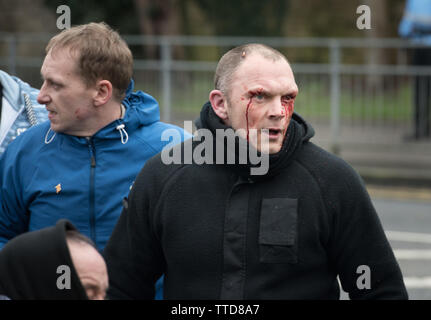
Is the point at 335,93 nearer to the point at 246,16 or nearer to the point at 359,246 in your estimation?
the point at 246,16

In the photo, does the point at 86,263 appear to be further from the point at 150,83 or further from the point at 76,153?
the point at 150,83

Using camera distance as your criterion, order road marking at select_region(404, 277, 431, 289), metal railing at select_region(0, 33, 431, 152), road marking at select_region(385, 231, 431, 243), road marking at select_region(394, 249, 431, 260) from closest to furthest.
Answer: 1. road marking at select_region(404, 277, 431, 289)
2. road marking at select_region(394, 249, 431, 260)
3. road marking at select_region(385, 231, 431, 243)
4. metal railing at select_region(0, 33, 431, 152)

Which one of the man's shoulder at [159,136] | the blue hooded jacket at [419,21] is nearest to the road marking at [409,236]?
the blue hooded jacket at [419,21]

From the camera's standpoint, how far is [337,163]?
10.5 ft

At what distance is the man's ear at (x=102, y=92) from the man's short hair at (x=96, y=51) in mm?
21

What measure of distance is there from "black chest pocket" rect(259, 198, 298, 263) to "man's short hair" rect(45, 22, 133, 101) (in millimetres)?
997

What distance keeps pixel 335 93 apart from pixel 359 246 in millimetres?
9155

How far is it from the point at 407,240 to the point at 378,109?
12.6 feet

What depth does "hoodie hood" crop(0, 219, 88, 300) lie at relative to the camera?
8.03 ft

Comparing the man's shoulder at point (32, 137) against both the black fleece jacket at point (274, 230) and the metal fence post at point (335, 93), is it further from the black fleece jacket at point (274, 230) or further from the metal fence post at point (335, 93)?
the metal fence post at point (335, 93)

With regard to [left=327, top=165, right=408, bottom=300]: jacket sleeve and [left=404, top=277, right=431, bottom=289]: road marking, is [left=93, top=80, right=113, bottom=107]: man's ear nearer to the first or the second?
[left=327, top=165, right=408, bottom=300]: jacket sleeve

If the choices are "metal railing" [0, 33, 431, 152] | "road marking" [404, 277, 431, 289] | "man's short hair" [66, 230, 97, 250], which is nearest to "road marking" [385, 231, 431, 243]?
"road marking" [404, 277, 431, 289]

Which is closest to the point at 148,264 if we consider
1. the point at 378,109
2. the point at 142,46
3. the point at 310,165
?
→ the point at 310,165

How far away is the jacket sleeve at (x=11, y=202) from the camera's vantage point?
3766mm
